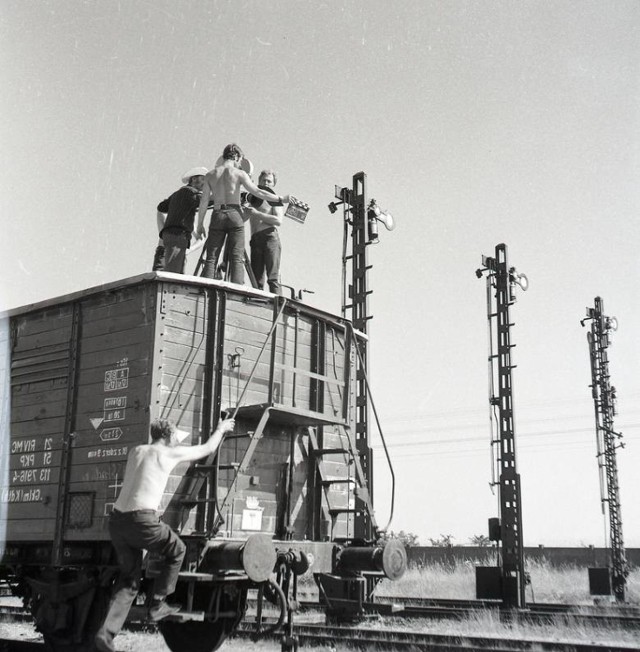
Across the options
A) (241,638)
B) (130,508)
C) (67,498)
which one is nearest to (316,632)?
(241,638)

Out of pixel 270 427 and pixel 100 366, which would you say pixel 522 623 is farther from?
pixel 100 366

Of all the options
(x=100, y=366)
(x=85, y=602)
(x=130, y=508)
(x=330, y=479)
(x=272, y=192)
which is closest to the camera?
(x=130, y=508)

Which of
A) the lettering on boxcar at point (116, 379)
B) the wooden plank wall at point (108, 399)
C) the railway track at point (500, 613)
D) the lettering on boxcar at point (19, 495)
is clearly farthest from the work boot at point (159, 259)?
the railway track at point (500, 613)

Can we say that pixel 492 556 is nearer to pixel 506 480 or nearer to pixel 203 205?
pixel 506 480

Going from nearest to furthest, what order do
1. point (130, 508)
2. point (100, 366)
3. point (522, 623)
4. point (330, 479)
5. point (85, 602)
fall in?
1. point (130, 508)
2. point (85, 602)
3. point (100, 366)
4. point (330, 479)
5. point (522, 623)

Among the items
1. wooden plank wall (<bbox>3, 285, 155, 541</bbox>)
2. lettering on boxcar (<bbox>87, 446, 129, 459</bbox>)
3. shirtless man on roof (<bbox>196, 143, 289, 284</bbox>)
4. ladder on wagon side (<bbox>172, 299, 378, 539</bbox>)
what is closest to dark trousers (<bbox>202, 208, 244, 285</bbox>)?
shirtless man on roof (<bbox>196, 143, 289, 284</bbox>)

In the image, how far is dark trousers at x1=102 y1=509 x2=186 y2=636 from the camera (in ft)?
21.2

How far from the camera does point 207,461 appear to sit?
7.54 m

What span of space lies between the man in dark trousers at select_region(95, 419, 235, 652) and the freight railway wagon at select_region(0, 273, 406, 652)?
7.7 inches

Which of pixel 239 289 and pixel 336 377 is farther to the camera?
pixel 336 377

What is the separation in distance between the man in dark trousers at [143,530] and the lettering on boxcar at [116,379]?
0.91 m

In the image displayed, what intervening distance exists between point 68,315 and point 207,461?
222cm

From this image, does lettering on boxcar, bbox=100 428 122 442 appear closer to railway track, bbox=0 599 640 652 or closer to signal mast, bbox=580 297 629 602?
railway track, bbox=0 599 640 652

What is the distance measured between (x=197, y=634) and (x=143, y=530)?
2.30m
